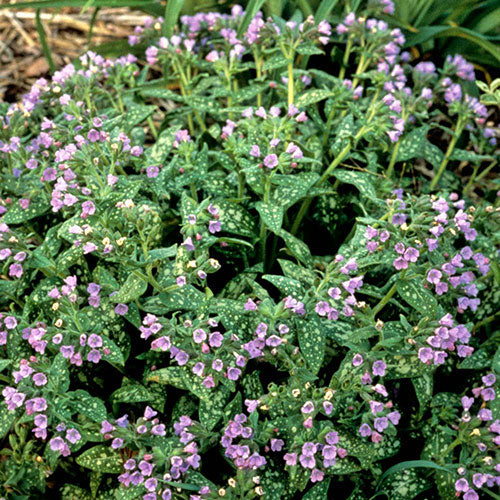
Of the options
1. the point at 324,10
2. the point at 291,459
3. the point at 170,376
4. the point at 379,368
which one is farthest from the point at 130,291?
the point at 324,10

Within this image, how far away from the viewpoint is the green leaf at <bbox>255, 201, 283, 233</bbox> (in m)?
2.21

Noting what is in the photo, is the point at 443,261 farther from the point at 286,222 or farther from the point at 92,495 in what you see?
the point at 92,495

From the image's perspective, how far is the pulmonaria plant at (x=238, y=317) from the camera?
1.99 m

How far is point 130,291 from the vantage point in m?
2.00

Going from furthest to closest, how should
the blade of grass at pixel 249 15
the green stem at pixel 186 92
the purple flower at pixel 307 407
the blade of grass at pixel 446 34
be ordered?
the blade of grass at pixel 446 34 → the blade of grass at pixel 249 15 → the green stem at pixel 186 92 → the purple flower at pixel 307 407

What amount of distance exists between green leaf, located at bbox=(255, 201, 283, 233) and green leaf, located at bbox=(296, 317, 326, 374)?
33 cm

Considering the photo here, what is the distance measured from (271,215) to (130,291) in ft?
1.84

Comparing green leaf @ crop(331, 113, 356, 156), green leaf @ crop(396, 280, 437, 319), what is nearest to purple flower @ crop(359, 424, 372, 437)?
green leaf @ crop(396, 280, 437, 319)

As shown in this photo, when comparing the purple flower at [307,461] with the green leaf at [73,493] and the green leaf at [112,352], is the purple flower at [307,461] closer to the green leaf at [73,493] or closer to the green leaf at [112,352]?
the green leaf at [112,352]

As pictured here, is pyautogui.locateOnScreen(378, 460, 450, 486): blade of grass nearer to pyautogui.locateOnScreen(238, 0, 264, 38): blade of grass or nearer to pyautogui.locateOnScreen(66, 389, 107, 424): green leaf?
pyautogui.locateOnScreen(66, 389, 107, 424): green leaf

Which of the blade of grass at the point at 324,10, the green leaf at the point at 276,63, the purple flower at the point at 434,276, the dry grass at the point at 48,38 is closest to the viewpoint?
the purple flower at the point at 434,276

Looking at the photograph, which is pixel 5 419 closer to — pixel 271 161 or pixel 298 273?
pixel 298 273

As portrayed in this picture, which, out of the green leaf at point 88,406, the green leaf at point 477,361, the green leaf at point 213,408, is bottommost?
the green leaf at point 88,406

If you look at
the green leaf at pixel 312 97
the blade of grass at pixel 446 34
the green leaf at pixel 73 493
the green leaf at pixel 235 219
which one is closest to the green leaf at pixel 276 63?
the green leaf at pixel 312 97
